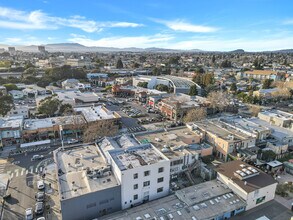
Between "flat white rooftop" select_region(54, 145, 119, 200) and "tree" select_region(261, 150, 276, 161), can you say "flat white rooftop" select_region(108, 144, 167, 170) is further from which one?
"tree" select_region(261, 150, 276, 161)

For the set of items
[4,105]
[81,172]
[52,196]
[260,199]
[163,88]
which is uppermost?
[4,105]

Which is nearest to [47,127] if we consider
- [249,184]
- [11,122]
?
Answer: [11,122]

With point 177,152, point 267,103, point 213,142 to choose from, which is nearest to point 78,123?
point 177,152

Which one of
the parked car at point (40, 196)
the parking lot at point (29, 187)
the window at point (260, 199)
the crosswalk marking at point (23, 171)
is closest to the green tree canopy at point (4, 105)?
the parking lot at point (29, 187)

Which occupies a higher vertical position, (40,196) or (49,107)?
(49,107)

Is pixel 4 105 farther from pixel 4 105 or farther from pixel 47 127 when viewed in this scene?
pixel 47 127

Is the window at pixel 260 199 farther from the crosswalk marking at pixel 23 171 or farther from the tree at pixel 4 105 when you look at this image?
the tree at pixel 4 105
